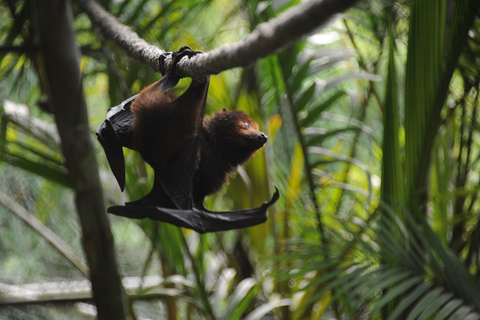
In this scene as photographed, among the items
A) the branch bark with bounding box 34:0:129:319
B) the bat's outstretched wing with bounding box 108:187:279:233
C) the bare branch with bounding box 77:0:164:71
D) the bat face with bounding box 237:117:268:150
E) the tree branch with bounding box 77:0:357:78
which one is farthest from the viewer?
the branch bark with bounding box 34:0:129:319

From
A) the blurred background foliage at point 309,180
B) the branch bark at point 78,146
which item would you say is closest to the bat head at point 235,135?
the blurred background foliage at point 309,180

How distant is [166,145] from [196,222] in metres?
0.15

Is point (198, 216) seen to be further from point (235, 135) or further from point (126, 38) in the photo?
point (126, 38)

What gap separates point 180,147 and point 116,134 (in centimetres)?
12

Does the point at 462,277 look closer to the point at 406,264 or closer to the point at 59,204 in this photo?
the point at 406,264

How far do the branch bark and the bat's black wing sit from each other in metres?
0.33

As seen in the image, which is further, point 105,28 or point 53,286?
point 53,286

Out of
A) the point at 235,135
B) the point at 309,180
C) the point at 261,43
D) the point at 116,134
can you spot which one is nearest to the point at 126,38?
the point at 116,134

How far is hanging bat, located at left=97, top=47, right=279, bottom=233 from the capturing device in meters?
0.73

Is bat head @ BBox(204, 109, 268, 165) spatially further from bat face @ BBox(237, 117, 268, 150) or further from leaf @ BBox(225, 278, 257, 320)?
leaf @ BBox(225, 278, 257, 320)

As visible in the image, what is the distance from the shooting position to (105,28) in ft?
2.64

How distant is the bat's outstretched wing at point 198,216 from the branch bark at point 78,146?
33 cm

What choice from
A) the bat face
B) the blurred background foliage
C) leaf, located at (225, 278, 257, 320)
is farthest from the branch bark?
the bat face

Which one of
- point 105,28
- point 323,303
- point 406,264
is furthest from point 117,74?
point 323,303
